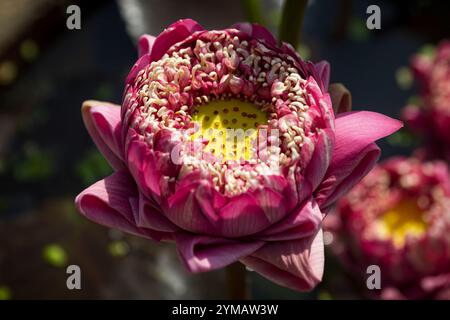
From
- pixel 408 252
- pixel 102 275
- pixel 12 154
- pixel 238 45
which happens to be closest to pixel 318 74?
pixel 238 45

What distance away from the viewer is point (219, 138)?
0.48m

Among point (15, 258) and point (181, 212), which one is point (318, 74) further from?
point (15, 258)

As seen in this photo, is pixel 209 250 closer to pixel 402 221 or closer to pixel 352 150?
pixel 352 150

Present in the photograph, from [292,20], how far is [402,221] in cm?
46

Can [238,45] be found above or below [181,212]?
above

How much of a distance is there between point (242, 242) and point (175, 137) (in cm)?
9

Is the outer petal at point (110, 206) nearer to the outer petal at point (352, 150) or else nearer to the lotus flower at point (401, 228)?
the outer petal at point (352, 150)

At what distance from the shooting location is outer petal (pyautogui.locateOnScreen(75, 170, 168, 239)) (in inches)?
→ 17.8

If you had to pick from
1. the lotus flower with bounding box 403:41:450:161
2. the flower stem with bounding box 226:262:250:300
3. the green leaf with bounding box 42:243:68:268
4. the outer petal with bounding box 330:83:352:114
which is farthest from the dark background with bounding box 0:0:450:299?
the outer petal with bounding box 330:83:352:114

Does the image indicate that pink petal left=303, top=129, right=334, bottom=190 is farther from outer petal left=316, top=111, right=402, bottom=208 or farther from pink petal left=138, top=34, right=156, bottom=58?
pink petal left=138, top=34, right=156, bottom=58

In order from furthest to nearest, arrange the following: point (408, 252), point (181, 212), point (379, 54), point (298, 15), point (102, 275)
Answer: point (379, 54)
point (102, 275)
point (408, 252)
point (298, 15)
point (181, 212)

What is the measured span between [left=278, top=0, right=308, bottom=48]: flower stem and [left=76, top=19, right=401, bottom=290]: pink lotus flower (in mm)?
73

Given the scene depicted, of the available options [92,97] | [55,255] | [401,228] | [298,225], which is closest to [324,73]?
[298,225]

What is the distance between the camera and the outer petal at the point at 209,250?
0.41 m
